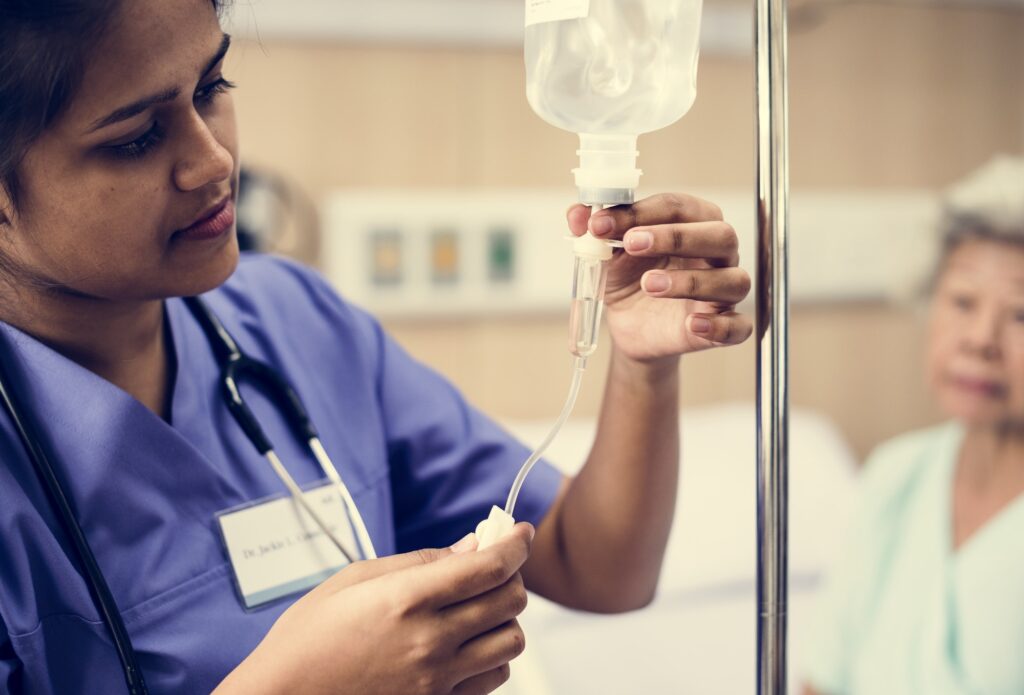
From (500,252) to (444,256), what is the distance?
0.11 meters

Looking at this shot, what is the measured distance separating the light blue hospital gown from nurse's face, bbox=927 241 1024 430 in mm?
80

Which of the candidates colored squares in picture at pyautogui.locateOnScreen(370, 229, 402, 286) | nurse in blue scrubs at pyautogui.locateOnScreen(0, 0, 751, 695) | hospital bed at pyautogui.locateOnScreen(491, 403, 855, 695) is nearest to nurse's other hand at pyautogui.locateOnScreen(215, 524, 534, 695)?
nurse in blue scrubs at pyautogui.locateOnScreen(0, 0, 751, 695)

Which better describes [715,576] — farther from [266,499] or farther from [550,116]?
[550,116]

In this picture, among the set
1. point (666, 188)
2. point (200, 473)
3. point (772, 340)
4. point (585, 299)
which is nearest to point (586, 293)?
point (585, 299)

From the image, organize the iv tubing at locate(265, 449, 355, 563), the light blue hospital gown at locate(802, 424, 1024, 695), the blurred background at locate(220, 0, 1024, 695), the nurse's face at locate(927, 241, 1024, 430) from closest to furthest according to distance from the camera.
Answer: the iv tubing at locate(265, 449, 355, 563)
the light blue hospital gown at locate(802, 424, 1024, 695)
the nurse's face at locate(927, 241, 1024, 430)
the blurred background at locate(220, 0, 1024, 695)

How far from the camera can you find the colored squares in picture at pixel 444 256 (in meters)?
1.83

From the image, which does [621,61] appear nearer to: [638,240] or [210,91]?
[638,240]

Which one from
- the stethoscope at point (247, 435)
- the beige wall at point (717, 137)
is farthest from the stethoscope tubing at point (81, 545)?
the beige wall at point (717, 137)

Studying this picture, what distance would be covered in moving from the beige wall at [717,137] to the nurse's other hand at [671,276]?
2.09 feet

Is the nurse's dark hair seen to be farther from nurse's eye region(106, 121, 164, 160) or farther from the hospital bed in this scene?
the hospital bed

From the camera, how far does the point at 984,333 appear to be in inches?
63.4

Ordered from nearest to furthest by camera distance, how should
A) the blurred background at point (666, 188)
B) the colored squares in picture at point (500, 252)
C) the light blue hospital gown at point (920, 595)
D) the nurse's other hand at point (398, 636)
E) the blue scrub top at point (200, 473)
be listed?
the nurse's other hand at point (398, 636) → the blue scrub top at point (200, 473) → the light blue hospital gown at point (920, 595) → the blurred background at point (666, 188) → the colored squares in picture at point (500, 252)

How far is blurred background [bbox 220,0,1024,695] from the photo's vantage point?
5.72 ft

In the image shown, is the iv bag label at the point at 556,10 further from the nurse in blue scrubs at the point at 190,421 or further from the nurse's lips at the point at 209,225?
the nurse's lips at the point at 209,225
